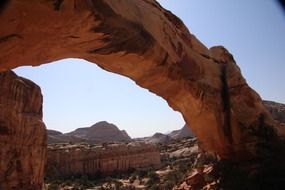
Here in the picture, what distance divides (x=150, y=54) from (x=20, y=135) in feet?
37.8

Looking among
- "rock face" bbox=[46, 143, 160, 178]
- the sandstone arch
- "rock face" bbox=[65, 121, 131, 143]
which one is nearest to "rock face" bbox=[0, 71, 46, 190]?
the sandstone arch

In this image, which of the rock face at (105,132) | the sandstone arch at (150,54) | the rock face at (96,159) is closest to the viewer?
the sandstone arch at (150,54)

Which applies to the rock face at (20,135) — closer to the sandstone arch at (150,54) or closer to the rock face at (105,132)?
the sandstone arch at (150,54)

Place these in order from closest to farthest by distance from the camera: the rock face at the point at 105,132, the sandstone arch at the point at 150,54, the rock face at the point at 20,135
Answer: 1. the sandstone arch at the point at 150,54
2. the rock face at the point at 20,135
3. the rock face at the point at 105,132

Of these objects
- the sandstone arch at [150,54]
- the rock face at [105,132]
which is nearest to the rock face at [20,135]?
the sandstone arch at [150,54]

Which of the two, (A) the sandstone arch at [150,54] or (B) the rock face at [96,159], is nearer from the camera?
(A) the sandstone arch at [150,54]

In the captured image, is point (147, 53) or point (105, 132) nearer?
point (147, 53)

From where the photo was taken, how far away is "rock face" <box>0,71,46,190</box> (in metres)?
16.6

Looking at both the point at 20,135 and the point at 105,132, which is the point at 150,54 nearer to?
the point at 20,135

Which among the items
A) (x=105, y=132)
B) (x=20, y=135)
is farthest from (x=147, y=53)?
(x=105, y=132)

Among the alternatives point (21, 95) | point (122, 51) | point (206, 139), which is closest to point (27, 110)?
point (21, 95)

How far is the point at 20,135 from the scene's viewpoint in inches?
698

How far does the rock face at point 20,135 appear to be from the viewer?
1658 centimetres

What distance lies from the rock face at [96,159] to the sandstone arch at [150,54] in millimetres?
26852
